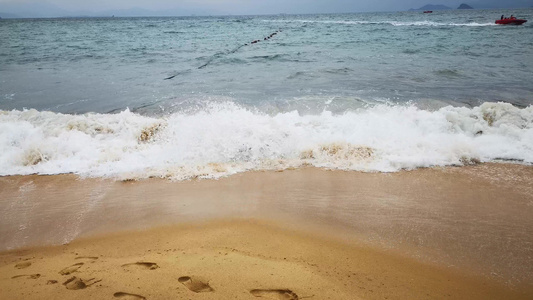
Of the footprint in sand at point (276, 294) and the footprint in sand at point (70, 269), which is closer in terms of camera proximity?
the footprint in sand at point (276, 294)

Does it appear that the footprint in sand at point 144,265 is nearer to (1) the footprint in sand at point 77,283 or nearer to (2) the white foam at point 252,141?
(1) the footprint in sand at point 77,283

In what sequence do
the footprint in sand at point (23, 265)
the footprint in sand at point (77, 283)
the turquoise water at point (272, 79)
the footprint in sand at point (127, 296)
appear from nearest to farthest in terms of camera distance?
the footprint in sand at point (127, 296)
the footprint in sand at point (77, 283)
the footprint in sand at point (23, 265)
the turquoise water at point (272, 79)

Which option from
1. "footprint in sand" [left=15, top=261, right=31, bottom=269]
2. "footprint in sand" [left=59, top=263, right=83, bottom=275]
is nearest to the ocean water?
"footprint in sand" [left=15, top=261, right=31, bottom=269]

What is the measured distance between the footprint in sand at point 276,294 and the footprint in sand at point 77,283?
1.35 metres

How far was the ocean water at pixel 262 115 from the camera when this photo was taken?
4.85 metres

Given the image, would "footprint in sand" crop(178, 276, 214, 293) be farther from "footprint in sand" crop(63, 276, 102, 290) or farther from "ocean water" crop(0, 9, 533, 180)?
"ocean water" crop(0, 9, 533, 180)

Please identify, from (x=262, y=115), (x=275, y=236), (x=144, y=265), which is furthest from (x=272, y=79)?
(x=144, y=265)

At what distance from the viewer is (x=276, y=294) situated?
227 cm

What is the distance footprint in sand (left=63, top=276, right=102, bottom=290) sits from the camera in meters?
2.38

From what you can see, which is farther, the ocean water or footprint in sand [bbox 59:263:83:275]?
the ocean water

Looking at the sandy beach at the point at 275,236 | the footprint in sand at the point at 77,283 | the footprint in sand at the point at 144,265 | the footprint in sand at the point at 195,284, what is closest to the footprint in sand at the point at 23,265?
the sandy beach at the point at 275,236

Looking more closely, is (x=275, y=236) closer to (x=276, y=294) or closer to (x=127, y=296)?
(x=276, y=294)

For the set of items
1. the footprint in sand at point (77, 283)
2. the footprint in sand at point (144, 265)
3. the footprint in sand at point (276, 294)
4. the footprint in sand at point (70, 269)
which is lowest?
the footprint in sand at point (70, 269)

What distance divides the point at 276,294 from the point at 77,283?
1659mm
